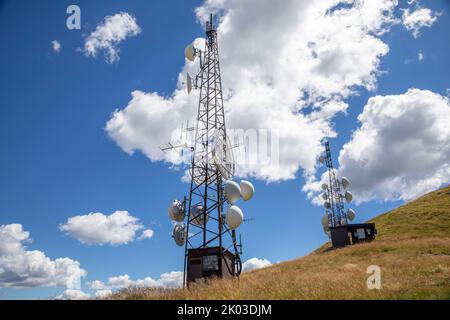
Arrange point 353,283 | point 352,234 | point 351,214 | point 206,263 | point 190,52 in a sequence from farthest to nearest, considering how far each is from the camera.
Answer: point 351,214 → point 352,234 → point 190,52 → point 206,263 → point 353,283

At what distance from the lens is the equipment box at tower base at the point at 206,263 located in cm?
1883

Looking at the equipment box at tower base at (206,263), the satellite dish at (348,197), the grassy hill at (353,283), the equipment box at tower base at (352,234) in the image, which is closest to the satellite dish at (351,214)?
the satellite dish at (348,197)

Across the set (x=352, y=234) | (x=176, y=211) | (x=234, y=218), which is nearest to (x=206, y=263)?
(x=234, y=218)

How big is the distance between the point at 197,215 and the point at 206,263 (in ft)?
11.6

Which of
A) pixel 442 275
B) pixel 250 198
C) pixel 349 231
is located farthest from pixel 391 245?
pixel 250 198

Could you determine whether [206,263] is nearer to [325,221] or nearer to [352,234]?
[352,234]

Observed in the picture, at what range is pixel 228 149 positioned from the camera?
74.4 feet

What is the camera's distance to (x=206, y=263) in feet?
62.6

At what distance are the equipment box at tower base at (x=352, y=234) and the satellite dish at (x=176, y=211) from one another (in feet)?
89.8

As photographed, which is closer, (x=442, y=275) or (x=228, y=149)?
(x=442, y=275)

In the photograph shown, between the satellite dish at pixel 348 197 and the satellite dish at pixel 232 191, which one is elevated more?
the satellite dish at pixel 348 197

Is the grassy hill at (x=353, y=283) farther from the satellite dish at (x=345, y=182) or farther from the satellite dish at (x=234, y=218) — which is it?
the satellite dish at (x=345, y=182)
